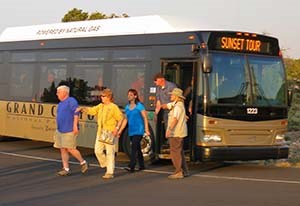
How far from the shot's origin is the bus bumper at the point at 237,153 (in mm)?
12812

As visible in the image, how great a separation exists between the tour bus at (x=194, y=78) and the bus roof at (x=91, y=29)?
0.10 feet

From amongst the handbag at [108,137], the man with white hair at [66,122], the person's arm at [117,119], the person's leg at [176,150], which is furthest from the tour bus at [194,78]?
the man with white hair at [66,122]

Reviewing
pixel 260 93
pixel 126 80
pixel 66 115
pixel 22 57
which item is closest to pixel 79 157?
pixel 66 115

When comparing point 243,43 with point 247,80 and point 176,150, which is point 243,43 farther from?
point 176,150

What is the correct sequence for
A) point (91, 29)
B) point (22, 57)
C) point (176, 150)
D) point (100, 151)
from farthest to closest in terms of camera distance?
1. point (22, 57)
2. point (91, 29)
3. point (100, 151)
4. point (176, 150)

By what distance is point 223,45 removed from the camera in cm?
1310

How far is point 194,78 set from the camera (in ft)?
42.7

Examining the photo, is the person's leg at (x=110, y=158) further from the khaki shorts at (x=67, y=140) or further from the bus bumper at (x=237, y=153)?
the bus bumper at (x=237, y=153)

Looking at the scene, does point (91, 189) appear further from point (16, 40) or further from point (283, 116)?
point (16, 40)

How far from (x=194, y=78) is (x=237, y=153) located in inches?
69.0

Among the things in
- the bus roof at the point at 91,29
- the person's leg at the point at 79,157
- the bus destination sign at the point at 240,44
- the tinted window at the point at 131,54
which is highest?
the bus roof at the point at 91,29

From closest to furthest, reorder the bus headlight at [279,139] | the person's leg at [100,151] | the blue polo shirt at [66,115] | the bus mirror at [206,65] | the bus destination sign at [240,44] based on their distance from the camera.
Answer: the blue polo shirt at [66,115] < the person's leg at [100,151] < the bus mirror at [206,65] < the bus destination sign at [240,44] < the bus headlight at [279,139]

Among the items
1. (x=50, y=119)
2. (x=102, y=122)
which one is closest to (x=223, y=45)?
Result: (x=102, y=122)

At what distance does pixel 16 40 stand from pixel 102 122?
284 inches
